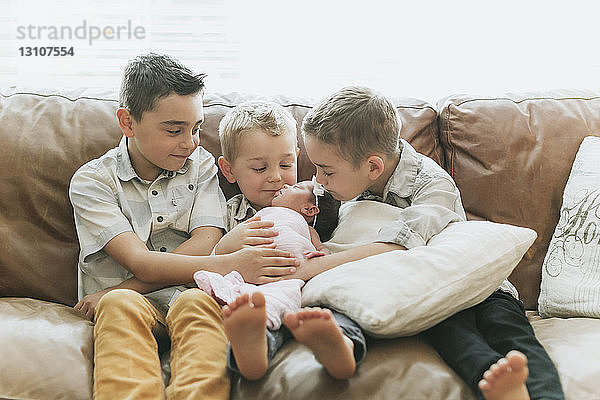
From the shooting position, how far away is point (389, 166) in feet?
5.70

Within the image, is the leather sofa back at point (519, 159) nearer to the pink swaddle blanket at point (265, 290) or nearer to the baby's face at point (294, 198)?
the baby's face at point (294, 198)

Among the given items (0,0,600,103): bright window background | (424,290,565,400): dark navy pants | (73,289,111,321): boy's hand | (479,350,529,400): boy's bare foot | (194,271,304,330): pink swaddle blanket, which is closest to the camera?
(479,350,529,400): boy's bare foot

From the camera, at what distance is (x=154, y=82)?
1.75 meters

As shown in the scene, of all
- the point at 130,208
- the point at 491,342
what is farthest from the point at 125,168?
the point at 491,342

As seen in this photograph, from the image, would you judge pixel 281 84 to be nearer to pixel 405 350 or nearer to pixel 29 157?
pixel 29 157

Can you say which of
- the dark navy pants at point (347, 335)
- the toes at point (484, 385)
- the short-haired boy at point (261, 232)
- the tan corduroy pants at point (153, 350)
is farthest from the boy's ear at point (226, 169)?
the toes at point (484, 385)

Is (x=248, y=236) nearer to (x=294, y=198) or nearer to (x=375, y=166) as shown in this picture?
(x=294, y=198)

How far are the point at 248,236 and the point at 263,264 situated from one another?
89 mm

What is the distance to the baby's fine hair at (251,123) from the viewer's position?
180cm

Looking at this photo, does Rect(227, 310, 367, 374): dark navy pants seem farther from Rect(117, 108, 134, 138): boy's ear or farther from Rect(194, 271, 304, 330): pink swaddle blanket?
Rect(117, 108, 134, 138): boy's ear

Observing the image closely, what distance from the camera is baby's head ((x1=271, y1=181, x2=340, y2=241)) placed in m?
1.78

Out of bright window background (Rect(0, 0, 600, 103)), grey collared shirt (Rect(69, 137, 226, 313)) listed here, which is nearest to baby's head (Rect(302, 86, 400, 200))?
grey collared shirt (Rect(69, 137, 226, 313))

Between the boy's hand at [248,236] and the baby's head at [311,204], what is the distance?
0.10m

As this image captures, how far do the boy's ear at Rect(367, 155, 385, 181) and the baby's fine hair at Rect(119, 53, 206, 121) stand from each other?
47cm
